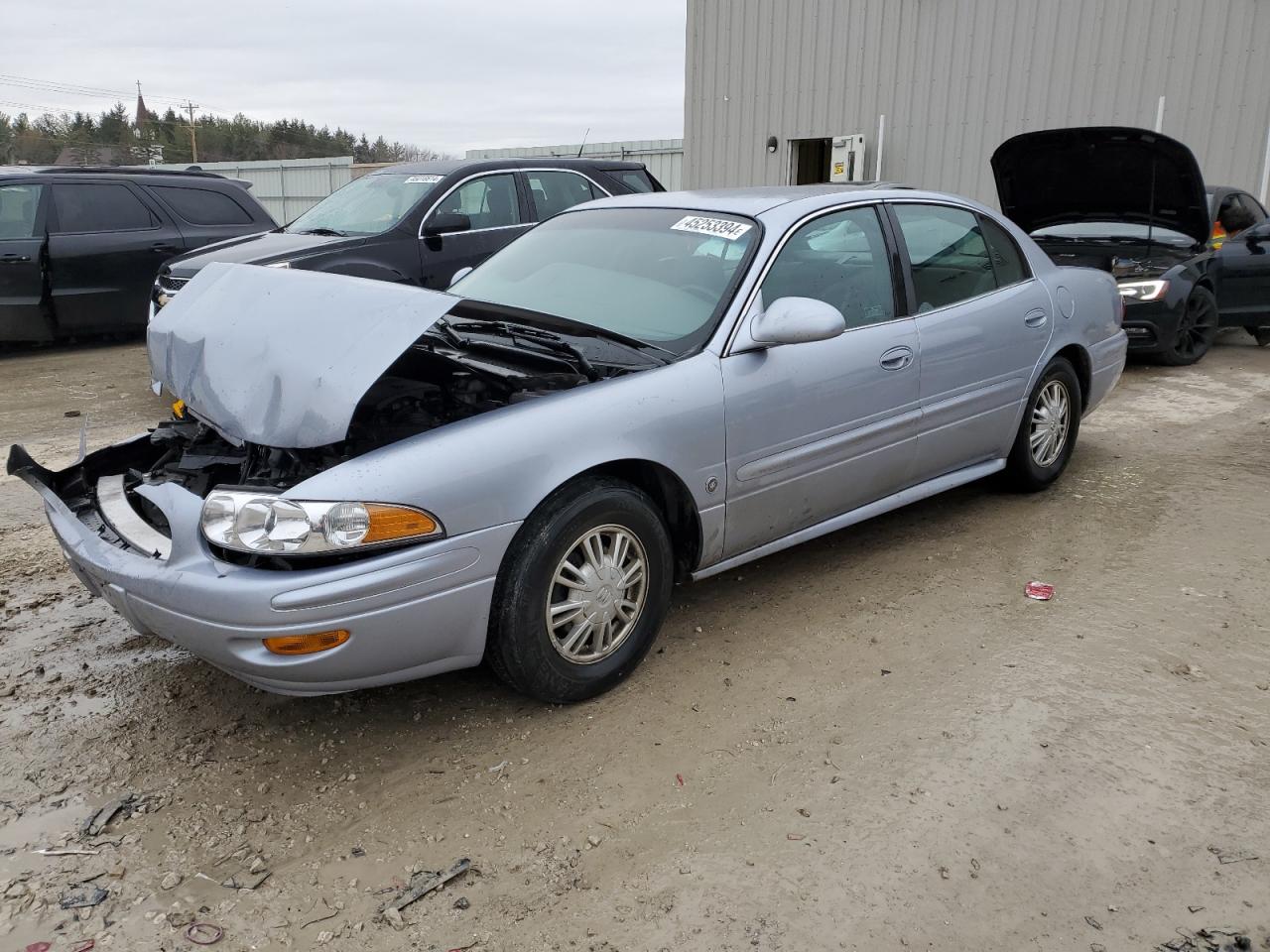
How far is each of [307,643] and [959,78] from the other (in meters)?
14.1

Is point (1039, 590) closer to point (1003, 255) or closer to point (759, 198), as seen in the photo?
point (1003, 255)

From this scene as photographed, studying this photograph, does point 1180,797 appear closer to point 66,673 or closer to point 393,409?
point 393,409

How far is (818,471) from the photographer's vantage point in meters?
3.76

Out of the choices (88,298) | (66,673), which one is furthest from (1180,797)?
(88,298)

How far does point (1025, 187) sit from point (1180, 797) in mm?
5942

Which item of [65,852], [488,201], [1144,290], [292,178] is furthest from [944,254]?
[292,178]

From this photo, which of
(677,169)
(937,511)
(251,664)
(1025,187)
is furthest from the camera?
(677,169)

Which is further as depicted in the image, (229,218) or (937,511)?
(229,218)

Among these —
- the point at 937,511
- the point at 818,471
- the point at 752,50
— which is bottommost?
the point at 937,511

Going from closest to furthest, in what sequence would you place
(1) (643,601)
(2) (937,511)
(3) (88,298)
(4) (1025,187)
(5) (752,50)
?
(1) (643,601) < (2) (937,511) < (4) (1025,187) < (3) (88,298) < (5) (752,50)

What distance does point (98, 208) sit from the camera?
9312mm

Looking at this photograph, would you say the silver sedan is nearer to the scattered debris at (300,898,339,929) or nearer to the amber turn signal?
the amber turn signal

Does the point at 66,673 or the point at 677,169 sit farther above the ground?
the point at 677,169

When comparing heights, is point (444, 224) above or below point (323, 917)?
above
